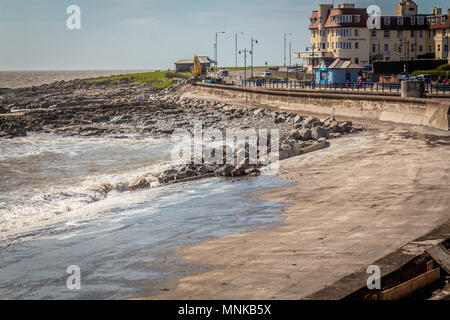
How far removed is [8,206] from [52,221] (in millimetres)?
3404

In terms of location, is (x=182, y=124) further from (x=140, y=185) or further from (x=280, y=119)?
(x=140, y=185)

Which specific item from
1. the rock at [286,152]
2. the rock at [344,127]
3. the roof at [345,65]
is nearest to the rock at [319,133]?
the rock at [344,127]

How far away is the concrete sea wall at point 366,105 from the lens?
2948cm

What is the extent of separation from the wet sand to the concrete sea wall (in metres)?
7.23

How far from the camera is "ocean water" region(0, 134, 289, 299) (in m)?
A: 10.1

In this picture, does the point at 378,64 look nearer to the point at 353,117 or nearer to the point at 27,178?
the point at 353,117

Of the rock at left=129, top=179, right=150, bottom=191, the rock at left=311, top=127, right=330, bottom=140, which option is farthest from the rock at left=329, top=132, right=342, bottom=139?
the rock at left=129, top=179, right=150, bottom=191

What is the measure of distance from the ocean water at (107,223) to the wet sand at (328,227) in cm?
68

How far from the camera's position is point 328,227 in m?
12.5

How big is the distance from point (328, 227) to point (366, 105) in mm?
24751
